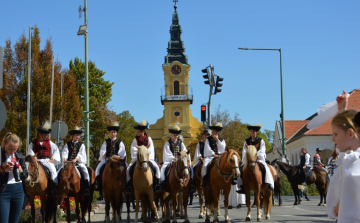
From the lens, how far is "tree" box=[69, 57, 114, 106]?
5619cm

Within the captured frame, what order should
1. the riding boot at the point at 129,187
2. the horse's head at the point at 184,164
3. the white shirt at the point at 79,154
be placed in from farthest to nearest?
the white shirt at the point at 79,154 → the riding boot at the point at 129,187 → the horse's head at the point at 184,164

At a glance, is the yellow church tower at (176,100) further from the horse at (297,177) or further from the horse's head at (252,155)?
the horse's head at (252,155)

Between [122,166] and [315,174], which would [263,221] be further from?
[315,174]

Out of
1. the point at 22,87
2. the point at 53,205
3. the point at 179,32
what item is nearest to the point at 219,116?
the point at 22,87

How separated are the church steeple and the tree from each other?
166ft

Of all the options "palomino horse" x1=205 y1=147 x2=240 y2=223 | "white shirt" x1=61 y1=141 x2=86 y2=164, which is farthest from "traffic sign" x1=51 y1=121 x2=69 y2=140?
"palomino horse" x1=205 y1=147 x2=240 y2=223

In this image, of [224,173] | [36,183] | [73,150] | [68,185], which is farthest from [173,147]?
[36,183]

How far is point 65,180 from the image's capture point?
13.9m

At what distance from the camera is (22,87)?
30.0 m

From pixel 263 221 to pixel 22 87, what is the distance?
1935 centimetres

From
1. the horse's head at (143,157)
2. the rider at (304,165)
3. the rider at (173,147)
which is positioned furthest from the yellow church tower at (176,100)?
the horse's head at (143,157)

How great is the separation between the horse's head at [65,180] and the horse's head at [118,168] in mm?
1127

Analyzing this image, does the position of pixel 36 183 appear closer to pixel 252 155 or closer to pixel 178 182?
pixel 178 182

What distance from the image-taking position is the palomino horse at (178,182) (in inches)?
575
